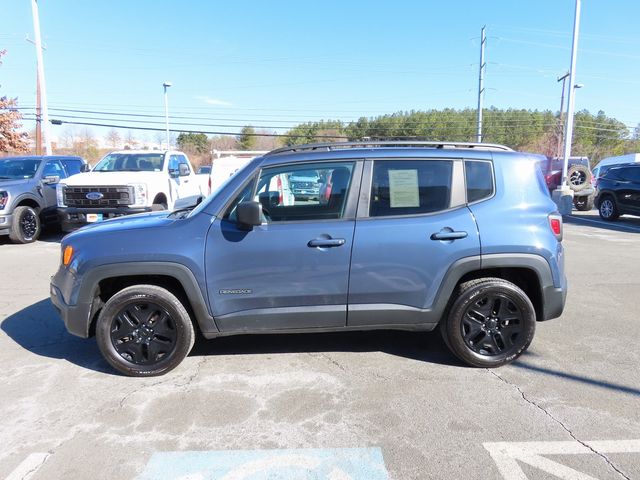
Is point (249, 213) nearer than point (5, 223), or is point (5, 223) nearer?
point (249, 213)

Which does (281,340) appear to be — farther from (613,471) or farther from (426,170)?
(613,471)

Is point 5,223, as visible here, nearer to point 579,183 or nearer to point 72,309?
point 72,309

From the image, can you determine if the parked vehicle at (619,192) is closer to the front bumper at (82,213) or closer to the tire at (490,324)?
the tire at (490,324)

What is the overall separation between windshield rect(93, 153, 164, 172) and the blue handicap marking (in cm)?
874

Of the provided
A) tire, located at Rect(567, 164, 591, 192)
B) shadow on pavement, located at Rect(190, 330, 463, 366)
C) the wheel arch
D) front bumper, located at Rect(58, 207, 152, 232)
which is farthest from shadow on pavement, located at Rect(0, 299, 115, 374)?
tire, located at Rect(567, 164, 591, 192)

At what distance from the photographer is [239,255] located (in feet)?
11.4

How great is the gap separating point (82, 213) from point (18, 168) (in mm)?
3084

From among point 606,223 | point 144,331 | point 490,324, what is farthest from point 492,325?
point 606,223

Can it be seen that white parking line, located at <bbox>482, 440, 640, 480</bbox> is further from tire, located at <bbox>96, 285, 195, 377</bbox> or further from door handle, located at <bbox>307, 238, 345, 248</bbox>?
tire, located at <bbox>96, 285, 195, 377</bbox>

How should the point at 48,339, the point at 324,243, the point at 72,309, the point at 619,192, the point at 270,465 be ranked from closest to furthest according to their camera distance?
1. the point at 270,465
2. the point at 324,243
3. the point at 72,309
4. the point at 48,339
5. the point at 619,192

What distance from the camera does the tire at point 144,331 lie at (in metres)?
3.56

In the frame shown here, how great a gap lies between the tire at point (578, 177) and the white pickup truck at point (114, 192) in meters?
14.5

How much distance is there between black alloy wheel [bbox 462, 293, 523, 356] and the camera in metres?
3.73

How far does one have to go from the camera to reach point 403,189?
143 inches
